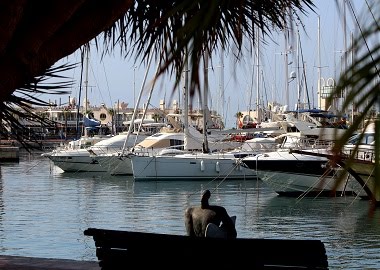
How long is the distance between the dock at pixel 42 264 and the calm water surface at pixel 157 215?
790 centimetres

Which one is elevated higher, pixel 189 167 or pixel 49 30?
pixel 49 30

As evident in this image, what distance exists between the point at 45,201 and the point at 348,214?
13499mm

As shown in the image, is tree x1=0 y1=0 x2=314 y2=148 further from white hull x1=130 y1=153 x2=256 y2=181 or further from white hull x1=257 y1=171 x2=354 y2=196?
white hull x1=130 y1=153 x2=256 y2=181

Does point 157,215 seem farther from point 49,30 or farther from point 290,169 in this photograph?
point 49,30

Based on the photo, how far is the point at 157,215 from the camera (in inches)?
1114

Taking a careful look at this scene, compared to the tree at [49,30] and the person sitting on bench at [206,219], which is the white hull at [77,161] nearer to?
the person sitting on bench at [206,219]

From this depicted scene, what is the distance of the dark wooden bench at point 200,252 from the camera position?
7484mm

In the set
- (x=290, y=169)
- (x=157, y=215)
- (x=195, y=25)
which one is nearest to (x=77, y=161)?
(x=290, y=169)

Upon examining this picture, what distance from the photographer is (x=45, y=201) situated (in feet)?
115

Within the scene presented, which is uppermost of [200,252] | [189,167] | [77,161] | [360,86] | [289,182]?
[360,86]

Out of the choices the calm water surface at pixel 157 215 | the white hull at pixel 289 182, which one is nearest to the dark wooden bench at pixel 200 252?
the calm water surface at pixel 157 215

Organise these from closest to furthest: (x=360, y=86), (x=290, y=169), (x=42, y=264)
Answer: (x=360, y=86), (x=42, y=264), (x=290, y=169)

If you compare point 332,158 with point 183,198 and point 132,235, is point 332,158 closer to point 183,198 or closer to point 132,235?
point 132,235

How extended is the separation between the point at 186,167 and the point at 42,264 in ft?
108
